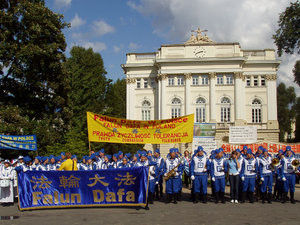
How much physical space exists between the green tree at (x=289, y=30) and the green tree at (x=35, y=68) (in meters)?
14.7

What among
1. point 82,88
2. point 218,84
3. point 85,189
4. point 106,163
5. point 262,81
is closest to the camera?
point 85,189

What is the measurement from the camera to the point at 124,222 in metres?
9.30

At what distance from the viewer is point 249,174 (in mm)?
12953

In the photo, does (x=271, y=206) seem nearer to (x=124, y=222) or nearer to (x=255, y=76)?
(x=124, y=222)

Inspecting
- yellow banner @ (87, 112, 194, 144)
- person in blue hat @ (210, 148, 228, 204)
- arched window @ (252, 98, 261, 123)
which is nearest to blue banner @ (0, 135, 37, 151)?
yellow banner @ (87, 112, 194, 144)

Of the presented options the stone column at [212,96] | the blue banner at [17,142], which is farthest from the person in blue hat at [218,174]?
the stone column at [212,96]

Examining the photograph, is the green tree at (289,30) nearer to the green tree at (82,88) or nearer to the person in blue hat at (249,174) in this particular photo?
the person in blue hat at (249,174)

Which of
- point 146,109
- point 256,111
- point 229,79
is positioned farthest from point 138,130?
point 256,111

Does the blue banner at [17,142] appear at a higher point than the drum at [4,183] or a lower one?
higher

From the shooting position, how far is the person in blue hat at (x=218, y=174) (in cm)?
1273

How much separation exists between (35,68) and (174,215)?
15585 millimetres

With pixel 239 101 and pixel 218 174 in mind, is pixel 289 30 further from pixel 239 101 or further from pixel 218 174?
pixel 239 101

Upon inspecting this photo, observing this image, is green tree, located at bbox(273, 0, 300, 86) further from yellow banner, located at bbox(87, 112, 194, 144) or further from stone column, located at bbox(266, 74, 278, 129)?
stone column, located at bbox(266, 74, 278, 129)

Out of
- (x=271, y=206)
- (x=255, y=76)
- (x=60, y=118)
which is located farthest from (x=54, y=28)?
(x=255, y=76)
